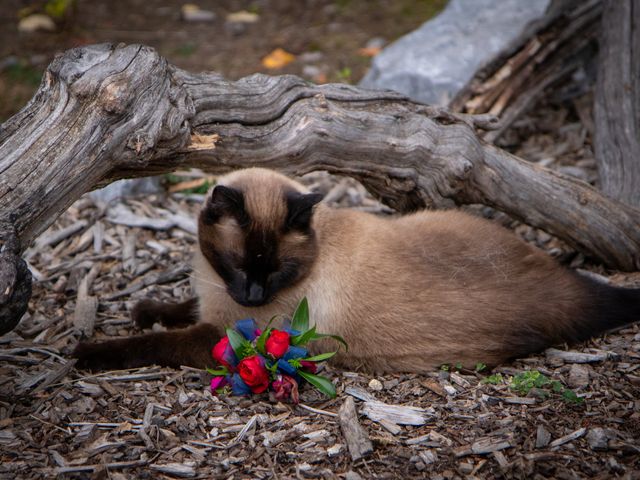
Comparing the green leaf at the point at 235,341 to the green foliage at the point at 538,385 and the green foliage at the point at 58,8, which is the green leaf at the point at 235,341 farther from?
the green foliage at the point at 58,8

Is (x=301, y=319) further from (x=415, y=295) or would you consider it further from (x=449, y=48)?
(x=449, y=48)

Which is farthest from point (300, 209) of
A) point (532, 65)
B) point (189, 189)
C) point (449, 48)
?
point (449, 48)

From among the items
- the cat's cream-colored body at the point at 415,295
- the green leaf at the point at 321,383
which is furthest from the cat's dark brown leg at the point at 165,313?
the green leaf at the point at 321,383

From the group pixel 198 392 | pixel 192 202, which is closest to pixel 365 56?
pixel 192 202

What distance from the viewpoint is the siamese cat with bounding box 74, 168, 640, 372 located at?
13.0 ft

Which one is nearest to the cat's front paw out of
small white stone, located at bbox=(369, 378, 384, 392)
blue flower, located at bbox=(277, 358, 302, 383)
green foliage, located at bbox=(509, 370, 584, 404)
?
blue flower, located at bbox=(277, 358, 302, 383)

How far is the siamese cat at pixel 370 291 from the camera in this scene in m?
3.98

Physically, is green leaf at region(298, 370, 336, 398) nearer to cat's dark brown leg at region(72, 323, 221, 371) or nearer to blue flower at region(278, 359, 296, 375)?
blue flower at region(278, 359, 296, 375)

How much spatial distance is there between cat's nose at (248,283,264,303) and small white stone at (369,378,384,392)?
A: 765 mm

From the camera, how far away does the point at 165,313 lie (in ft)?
15.6

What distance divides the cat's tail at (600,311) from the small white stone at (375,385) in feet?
3.61

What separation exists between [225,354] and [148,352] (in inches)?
22.9

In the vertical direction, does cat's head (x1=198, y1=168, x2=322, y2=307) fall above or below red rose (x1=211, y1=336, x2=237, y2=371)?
above

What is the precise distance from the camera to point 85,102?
3582 millimetres
